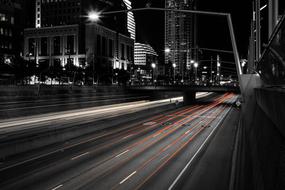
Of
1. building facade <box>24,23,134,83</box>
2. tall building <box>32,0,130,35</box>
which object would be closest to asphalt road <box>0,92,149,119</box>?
building facade <box>24,23,134,83</box>

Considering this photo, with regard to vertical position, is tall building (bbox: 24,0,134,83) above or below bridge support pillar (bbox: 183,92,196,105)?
above

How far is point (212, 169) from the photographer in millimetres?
22250

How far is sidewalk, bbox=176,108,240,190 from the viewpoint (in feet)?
61.3

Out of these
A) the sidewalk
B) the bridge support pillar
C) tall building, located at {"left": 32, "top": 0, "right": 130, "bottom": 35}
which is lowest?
the sidewalk

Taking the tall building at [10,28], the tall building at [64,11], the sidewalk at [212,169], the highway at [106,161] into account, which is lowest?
the sidewalk at [212,169]

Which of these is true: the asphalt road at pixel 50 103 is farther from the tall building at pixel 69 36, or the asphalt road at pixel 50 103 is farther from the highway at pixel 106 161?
the tall building at pixel 69 36

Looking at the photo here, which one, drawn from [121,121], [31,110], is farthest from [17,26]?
[121,121]

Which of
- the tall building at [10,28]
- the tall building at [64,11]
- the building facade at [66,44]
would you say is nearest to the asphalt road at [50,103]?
the tall building at [10,28]

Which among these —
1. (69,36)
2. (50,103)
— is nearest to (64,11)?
(69,36)

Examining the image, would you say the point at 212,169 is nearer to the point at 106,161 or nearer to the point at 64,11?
the point at 106,161

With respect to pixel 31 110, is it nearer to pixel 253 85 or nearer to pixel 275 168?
pixel 253 85

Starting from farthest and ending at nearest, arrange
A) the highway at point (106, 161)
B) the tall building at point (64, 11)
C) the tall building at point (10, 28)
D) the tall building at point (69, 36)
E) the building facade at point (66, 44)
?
the tall building at point (64, 11) < the tall building at point (69, 36) < the building facade at point (66, 44) < the tall building at point (10, 28) < the highway at point (106, 161)

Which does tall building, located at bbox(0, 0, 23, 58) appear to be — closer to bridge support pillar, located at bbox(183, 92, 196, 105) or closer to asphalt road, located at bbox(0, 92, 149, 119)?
asphalt road, located at bbox(0, 92, 149, 119)

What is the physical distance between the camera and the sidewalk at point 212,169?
18694 millimetres
